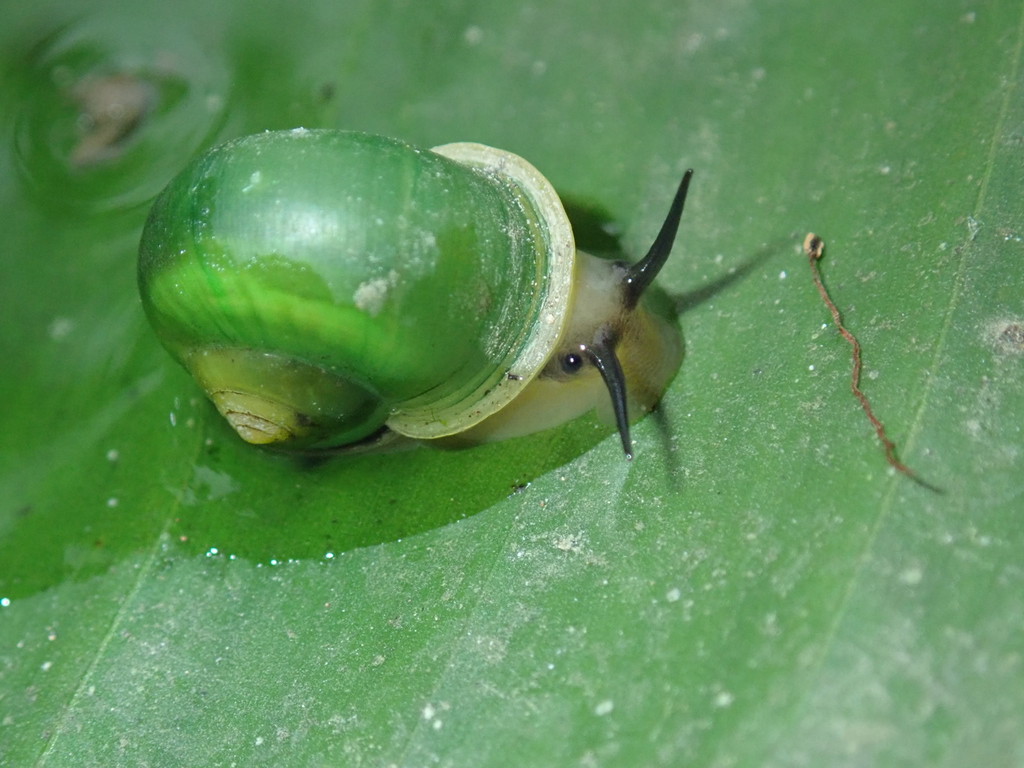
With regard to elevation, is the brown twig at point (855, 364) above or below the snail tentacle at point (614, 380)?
above

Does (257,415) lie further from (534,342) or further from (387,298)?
(534,342)

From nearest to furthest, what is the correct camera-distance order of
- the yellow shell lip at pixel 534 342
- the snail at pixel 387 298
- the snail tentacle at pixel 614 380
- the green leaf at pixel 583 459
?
the green leaf at pixel 583 459 → the snail at pixel 387 298 → the snail tentacle at pixel 614 380 → the yellow shell lip at pixel 534 342

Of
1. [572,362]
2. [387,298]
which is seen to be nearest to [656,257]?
[572,362]

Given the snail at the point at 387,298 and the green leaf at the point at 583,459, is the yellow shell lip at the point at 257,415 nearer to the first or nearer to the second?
the snail at the point at 387,298

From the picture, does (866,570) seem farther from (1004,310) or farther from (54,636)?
(54,636)

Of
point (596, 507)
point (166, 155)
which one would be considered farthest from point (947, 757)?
point (166, 155)

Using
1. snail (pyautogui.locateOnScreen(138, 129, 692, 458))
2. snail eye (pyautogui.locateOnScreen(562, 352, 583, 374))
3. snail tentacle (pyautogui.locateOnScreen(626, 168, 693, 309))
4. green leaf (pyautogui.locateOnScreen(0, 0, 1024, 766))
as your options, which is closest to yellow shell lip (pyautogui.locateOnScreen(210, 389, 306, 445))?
snail (pyautogui.locateOnScreen(138, 129, 692, 458))

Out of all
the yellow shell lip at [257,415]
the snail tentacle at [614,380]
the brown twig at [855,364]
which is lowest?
the yellow shell lip at [257,415]

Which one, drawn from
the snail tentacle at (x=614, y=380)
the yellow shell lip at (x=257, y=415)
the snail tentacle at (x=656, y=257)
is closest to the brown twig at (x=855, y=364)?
the snail tentacle at (x=656, y=257)
